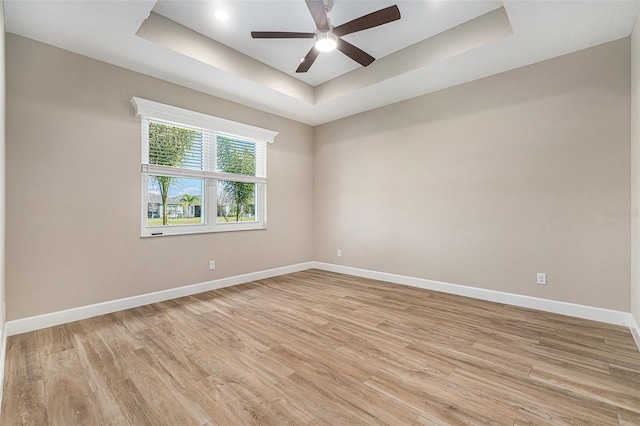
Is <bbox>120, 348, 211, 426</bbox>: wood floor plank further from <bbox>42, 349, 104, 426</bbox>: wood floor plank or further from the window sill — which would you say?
the window sill

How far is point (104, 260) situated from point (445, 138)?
14.5ft

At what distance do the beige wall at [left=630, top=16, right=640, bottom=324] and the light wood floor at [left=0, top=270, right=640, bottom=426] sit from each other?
42 cm

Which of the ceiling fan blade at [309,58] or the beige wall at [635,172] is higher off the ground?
the ceiling fan blade at [309,58]

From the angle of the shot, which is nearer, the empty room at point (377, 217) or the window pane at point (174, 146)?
the empty room at point (377, 217)

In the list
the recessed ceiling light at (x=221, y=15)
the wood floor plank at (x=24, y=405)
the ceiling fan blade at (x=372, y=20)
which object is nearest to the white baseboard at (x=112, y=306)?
the wood floor plank at (x=24, y=405)

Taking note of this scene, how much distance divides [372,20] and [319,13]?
46 cm

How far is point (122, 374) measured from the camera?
1982 mm

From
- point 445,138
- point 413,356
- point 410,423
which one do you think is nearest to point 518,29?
point 445,138

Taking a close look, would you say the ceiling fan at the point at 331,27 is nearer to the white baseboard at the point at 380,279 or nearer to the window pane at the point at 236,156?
the window pane at the point at 236,156

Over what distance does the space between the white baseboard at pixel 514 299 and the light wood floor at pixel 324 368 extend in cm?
14

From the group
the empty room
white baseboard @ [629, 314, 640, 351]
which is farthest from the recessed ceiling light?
white baseboard @ [629, 314, 640, 351]

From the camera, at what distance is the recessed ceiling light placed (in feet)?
9.23

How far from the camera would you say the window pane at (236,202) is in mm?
4320

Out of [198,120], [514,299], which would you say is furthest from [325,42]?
[514,299]
